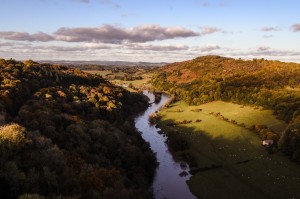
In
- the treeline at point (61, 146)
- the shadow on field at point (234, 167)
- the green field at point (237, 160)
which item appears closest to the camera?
the treeline at point (61, 146)

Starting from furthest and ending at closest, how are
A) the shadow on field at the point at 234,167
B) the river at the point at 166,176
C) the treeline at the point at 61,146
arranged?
the river at the point at 166,176 → the shadow on field at the point at 234,167 → the treeline at the point at 61,146

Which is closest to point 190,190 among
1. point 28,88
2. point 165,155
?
point 165,155

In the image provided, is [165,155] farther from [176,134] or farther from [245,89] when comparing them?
[245,89]

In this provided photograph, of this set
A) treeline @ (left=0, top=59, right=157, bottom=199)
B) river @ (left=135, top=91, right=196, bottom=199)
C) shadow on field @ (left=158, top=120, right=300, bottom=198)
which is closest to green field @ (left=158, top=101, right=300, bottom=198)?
shadow on field @ (left=158, top=120, right=300, bottom=198)

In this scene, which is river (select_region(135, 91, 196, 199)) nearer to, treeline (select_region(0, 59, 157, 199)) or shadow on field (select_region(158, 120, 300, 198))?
shadow on field (select_region(158, 120, 300, 198))

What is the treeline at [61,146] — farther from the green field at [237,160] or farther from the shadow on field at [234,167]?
the green field at [237,160]

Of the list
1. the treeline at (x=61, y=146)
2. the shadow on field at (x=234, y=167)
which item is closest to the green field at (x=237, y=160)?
the shadow on field at (x=234, y=167)

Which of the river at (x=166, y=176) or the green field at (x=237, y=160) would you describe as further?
the river at (x=166, y=176)
